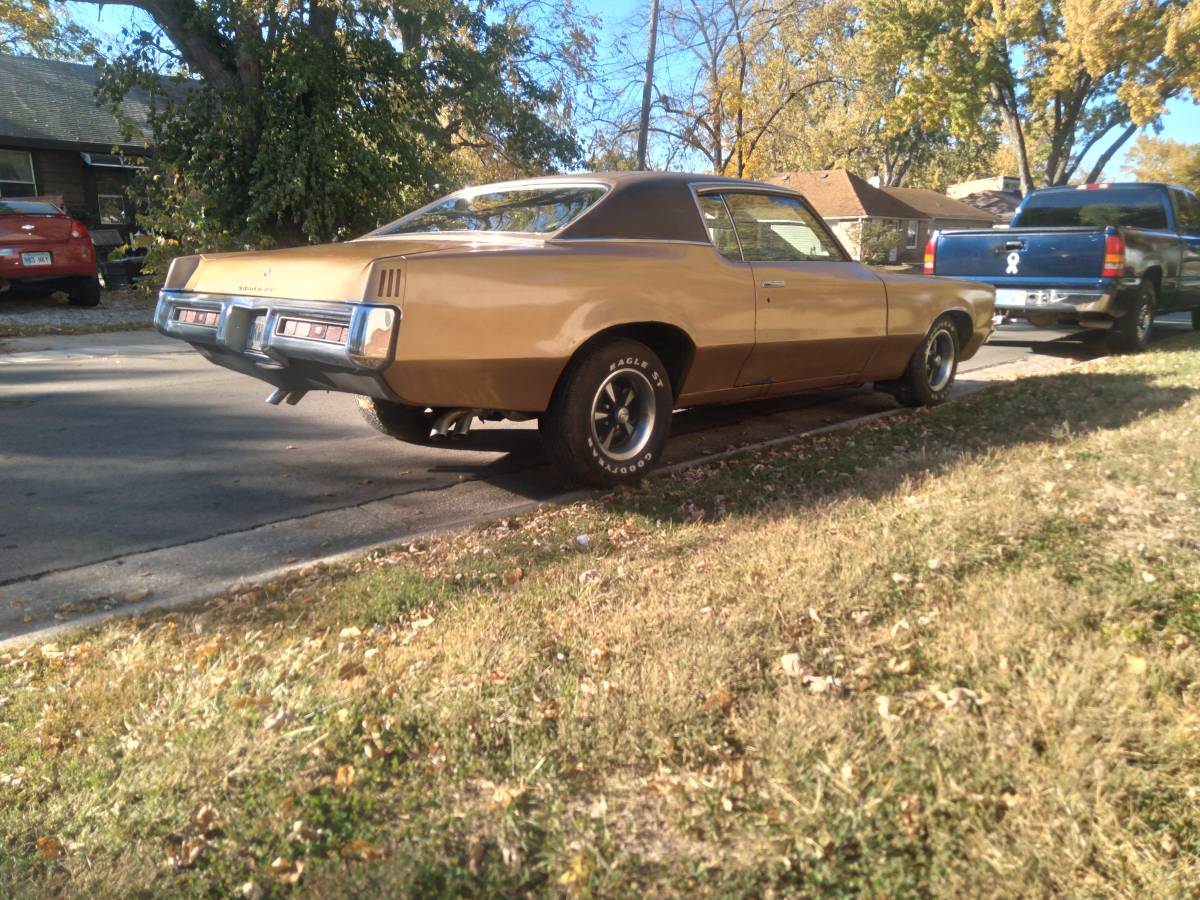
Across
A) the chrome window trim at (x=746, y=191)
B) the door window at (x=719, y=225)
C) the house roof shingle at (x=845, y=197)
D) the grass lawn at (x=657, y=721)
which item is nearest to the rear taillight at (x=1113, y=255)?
the chrome window trim at (x=746, y=191)

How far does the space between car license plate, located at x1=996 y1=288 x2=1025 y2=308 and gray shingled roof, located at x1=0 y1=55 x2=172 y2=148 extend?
17.8m

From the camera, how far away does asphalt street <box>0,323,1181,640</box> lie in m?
3.89

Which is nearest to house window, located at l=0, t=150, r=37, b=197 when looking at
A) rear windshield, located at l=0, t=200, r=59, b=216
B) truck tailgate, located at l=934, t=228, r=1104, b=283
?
rear windshield, located at l=0, t=200, r=59, b=216

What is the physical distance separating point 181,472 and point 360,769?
3.51 meters

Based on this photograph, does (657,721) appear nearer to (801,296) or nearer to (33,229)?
(801,296)

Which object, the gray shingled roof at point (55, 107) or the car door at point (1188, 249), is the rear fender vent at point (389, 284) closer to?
the car door at point (1188, 249)

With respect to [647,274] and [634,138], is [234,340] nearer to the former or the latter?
[647,274]

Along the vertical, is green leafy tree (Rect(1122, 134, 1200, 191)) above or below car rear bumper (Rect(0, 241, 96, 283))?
above

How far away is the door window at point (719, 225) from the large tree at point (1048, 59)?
23.7 m

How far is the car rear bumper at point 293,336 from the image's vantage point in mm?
3637

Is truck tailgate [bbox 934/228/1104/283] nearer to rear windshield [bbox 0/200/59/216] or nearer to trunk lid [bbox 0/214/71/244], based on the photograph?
trunk lid [bbox 0/214/71/244]

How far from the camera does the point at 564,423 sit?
445 centimetres

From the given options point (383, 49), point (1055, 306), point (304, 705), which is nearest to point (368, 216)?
point (383, 49)

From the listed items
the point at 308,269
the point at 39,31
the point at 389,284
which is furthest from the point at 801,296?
the point at 39,31
